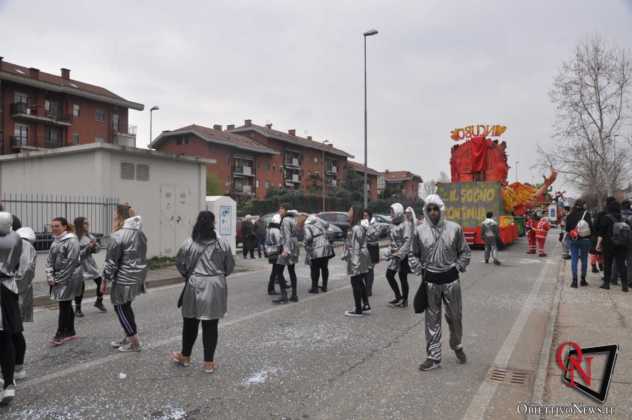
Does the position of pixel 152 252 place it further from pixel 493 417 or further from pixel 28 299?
pixel 493 417

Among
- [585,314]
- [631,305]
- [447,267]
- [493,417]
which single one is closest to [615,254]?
[631,305]

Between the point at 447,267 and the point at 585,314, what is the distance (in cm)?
385

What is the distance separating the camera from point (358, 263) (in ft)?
25.8

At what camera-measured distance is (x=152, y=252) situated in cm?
1477

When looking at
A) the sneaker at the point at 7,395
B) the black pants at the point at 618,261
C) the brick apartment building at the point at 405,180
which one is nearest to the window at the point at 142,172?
the sneaker at the point at 7,395

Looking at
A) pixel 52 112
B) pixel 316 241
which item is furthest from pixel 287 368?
pixel 52 112

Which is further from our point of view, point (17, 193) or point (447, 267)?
point (17, 193)

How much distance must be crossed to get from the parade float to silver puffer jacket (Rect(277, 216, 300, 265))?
37.9 ft

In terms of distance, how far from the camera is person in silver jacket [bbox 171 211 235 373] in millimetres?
4953

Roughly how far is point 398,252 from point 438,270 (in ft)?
11.7

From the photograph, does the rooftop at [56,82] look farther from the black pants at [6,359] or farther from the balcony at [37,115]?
the black pants at [6,359]

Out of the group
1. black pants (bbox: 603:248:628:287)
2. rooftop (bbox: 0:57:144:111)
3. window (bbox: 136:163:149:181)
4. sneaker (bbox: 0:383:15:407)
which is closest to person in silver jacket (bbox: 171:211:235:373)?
sneaker (bbox: 0:383:15:407)

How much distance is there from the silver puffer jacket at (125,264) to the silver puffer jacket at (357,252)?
10.8 ft

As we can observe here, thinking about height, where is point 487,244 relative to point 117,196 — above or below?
below
